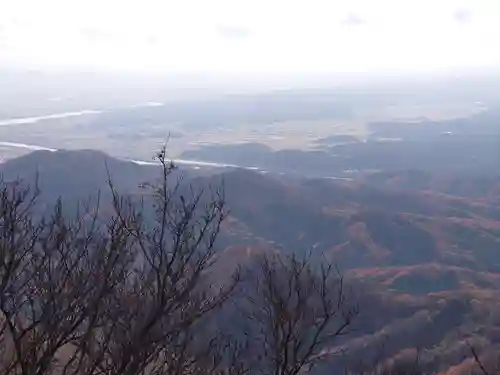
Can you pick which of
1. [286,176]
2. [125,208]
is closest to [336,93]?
[286,176]

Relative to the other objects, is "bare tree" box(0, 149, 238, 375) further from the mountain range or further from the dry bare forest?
the mountain range

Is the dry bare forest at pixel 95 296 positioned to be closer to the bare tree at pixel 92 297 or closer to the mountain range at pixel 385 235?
the bare tree at pixel 92 297

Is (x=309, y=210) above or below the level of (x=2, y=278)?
below

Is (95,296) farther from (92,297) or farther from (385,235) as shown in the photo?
(385,235)

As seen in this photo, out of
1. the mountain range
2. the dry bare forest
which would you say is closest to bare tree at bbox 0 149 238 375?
the dry bare forest

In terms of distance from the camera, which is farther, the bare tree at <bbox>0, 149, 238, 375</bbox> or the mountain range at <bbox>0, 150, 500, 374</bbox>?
the mountain range at <bbox>0, 150, 500, 374</bbox>

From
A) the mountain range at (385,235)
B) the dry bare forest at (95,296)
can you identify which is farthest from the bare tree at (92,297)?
the mountain range at (385,235)

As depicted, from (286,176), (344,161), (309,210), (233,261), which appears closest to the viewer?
(233,261)

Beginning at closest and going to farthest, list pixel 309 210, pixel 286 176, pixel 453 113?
pixel 309 210
pixel 286 176
pixel 453 113

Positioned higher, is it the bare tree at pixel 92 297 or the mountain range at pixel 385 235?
the bare tree at pixel 92 297

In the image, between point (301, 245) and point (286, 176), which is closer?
point (301, 245)

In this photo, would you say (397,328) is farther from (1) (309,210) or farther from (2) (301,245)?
(1) (309,210)
